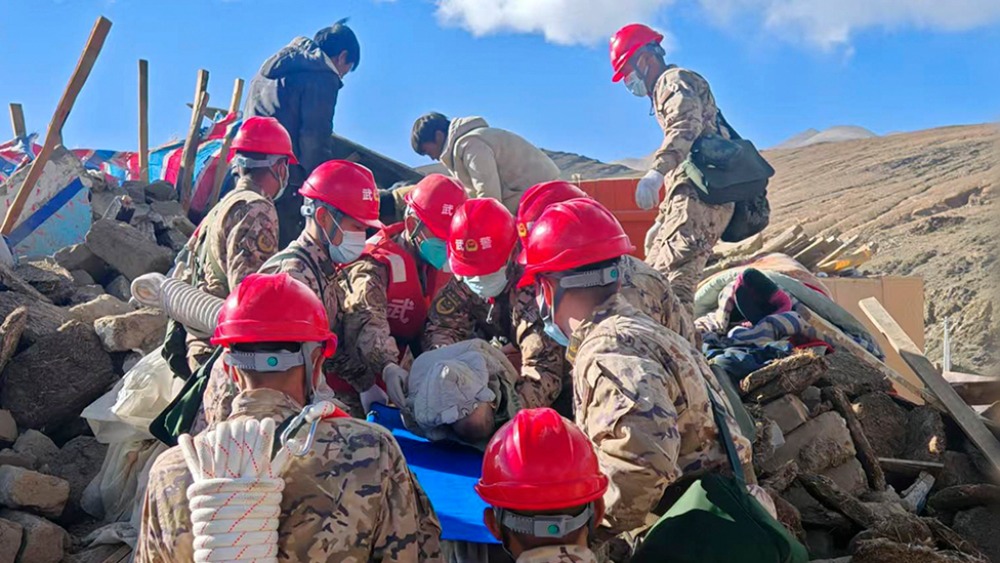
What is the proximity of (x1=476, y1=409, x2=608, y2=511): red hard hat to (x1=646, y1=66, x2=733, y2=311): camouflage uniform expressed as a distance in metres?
3.54

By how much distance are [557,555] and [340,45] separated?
Answer: 5.50m

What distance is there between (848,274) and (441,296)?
6.18m

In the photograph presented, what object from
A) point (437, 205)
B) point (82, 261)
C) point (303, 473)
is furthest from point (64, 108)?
point (303, 473)

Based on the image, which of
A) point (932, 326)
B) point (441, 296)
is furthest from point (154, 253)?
point (932, 326)

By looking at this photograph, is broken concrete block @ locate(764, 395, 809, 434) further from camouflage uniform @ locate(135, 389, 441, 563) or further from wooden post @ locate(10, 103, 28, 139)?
wooden post @ locate(10, 103, 28, 139)

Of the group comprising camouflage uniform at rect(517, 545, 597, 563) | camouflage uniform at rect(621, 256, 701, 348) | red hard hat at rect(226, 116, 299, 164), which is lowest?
camouflage uniform at rect(517, 545, 597, 563)

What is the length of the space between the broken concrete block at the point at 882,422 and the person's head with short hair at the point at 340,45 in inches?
172

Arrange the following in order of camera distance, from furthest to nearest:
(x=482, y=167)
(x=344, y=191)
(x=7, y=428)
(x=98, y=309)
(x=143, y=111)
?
1. (x=143, y=111)
2. (x=98, y=309)
3. (x=482, y=167)
4. (x=7, y=428)
5. (x=344, y=191)

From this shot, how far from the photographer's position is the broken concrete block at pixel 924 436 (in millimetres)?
5016

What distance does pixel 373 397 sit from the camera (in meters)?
4.27

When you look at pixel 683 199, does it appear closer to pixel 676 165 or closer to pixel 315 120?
pixel 676 165

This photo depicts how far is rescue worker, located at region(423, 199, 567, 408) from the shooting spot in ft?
13.0

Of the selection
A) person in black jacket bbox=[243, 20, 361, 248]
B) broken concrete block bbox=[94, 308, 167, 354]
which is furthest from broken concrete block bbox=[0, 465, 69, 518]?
person in black jacket bbox=[243, 20, 361, 248]

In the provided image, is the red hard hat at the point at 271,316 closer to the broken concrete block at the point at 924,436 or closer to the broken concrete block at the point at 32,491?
the broken concrete block at the point at 32,491
